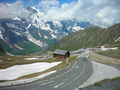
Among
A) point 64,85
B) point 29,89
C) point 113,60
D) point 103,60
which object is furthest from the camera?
point 103,60

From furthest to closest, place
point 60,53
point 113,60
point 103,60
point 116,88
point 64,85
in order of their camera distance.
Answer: point 60,53, point 103,60, point 113,60, point 64,85, point 116,88

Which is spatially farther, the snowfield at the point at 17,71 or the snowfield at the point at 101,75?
the snowfield at the point at 17,71

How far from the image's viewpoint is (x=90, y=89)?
32.7m

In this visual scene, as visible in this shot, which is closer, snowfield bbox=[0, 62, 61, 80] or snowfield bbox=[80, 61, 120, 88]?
snowfield bbox=[80, 61, 120, 88]

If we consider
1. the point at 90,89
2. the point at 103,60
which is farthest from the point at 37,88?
the point at 103,60

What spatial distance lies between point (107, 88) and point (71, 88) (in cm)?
1011

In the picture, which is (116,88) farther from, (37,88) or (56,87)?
(37,88)

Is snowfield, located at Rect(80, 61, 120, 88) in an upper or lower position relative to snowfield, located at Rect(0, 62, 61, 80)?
upper

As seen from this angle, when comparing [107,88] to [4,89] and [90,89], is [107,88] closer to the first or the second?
[90,89]

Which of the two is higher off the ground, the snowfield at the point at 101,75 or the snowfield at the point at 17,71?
the snowfield at the point at 101,75

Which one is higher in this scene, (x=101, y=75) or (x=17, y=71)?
(x=101, y=75)

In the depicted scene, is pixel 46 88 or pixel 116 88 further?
pixel 46 88

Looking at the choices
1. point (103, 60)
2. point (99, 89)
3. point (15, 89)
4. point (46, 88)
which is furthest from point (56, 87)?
point (103, 60)

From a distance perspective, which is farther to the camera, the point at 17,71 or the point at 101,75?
the point at 17,71
